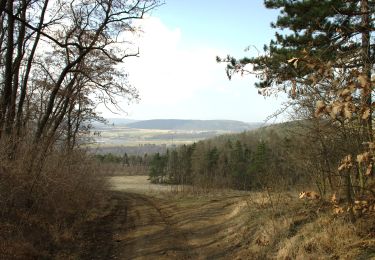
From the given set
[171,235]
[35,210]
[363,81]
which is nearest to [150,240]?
[171,235]

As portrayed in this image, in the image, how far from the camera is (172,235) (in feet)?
43.3

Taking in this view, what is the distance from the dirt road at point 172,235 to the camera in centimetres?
1081

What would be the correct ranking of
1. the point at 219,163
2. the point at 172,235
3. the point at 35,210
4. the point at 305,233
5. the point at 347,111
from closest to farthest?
the point at 347,111, the point at 305,233, the point at 35,210, the point at 172,235, the point at 219,163

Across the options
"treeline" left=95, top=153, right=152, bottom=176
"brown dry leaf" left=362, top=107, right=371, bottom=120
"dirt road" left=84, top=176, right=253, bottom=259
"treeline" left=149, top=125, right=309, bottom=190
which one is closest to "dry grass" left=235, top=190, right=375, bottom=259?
"dirt road" left=84, top=176, right=253, bottom=259

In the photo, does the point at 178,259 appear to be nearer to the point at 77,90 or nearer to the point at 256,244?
the point at 256,244

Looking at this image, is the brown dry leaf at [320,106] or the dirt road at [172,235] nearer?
the brown dry leaf at [320,106]

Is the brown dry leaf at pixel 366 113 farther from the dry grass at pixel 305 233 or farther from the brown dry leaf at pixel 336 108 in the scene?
the dry grass at pixel 305 233

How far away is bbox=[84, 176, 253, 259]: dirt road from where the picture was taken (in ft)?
35.5

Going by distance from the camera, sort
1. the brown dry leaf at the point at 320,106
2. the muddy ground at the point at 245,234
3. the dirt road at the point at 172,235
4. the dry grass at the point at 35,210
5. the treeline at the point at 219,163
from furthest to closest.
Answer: the treeline at the point at 219,163 < the dirt road at the point at 172,235 < the dry grass at the point at 35,210 < the muddy ground at the point at 245,234 < the brown dry leaf at the point at 320,106

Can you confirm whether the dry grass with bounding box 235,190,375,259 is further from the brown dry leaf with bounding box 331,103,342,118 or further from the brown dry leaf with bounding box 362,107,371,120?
the brown dry leaf with bounding box 331,103,342,118

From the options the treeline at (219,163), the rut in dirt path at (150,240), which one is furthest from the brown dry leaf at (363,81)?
the treeline at (219,163)

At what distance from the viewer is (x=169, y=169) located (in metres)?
95.8

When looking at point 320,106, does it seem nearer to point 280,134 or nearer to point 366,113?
point 366,113

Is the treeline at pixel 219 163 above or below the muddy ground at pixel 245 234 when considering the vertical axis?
below
